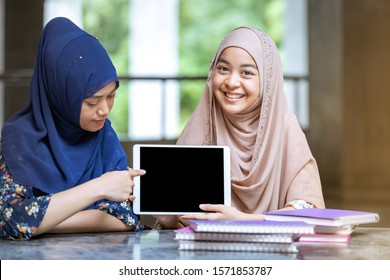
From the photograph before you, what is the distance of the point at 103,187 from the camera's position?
249 cm

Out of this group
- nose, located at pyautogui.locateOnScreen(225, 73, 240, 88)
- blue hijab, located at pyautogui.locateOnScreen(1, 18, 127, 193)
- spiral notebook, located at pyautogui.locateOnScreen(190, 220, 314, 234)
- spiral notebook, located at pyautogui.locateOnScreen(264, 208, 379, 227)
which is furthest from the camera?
nose, located at pyautogui.locateOnScreen(225, 73, 240, 88)

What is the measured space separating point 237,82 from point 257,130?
0.59 feet

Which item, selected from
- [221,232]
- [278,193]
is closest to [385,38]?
[278,193]

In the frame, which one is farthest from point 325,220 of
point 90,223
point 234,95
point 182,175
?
point 90,223

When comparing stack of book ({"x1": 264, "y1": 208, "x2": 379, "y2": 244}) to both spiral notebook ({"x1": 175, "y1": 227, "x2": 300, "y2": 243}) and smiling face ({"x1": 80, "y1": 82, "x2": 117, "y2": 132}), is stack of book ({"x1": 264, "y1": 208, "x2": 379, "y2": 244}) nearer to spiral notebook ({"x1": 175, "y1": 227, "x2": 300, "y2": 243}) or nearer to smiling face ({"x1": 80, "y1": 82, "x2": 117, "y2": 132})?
spiral notebook ({"x1": 175, "y1": 227, "x2": 300, "y2": 243})

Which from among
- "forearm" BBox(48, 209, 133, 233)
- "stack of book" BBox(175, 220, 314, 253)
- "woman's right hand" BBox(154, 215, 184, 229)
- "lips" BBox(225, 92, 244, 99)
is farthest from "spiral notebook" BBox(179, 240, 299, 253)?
"lips" BBox(225, 92, 244, 99)

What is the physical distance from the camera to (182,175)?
2.66 m

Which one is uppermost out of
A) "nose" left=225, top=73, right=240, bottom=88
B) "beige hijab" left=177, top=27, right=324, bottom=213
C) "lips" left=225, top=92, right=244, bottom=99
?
"nose" left=225, top=73, right=240, bottom=88

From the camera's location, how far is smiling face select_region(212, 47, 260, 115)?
111 inches

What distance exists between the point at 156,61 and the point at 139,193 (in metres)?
9.24

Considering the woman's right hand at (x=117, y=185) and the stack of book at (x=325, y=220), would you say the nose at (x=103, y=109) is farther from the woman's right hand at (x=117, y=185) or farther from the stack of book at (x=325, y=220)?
the stack of book at (x=325, y=220)

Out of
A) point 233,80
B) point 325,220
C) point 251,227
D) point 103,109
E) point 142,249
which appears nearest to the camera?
point 251,227

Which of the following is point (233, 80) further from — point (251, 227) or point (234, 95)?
point (251, 227)

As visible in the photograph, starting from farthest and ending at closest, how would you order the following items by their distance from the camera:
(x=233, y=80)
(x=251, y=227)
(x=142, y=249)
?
(x=233, y=80)
(x=142, y=249)
(x=251, y=227)
